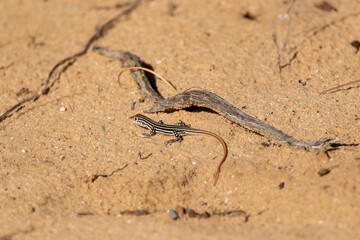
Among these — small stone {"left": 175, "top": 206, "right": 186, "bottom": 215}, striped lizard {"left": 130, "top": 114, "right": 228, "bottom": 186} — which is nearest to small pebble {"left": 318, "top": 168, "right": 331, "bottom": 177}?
striped lizard {"left": 130, "top": 114, "right": 228, "bottom": 186}

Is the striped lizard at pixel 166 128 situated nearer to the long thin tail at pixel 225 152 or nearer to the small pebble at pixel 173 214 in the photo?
the long thin tail at pixel 225 152

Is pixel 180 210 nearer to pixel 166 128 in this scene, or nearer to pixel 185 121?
pixel 166 128

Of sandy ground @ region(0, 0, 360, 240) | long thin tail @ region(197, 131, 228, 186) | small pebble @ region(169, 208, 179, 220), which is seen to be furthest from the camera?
long thin tail @ region(197, 131, 228, 186)

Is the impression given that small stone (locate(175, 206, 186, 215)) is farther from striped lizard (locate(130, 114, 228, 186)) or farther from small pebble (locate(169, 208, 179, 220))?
striped lizard (locate(130, 114, 228, 186))

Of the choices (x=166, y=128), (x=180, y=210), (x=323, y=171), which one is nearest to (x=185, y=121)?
(x=166, y=128)

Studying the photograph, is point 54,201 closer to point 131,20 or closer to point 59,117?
point 59,117

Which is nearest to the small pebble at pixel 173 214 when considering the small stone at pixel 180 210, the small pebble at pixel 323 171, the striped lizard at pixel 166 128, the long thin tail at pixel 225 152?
the small stone at pixel 180 210

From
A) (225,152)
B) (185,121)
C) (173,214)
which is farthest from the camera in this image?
(185,121)


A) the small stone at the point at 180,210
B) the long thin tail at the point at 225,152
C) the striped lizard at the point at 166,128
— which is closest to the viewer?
the small stone at the point at 180,210

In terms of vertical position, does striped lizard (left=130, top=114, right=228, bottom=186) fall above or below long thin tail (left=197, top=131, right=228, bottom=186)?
above

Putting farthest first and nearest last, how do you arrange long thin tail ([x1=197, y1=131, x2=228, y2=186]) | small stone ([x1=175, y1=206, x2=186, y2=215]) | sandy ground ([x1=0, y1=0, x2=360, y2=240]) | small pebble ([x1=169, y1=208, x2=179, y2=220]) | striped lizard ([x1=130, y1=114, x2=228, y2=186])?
striped lizard ([x1=130, y1=114, x2=228, y2=186])
long thin tail ([x1=197, y1=131, x2=228, y2=186])
small stone ([x1=175, y1=206, x2=186, y2=215])
small pebble ([x1=169, y1=208, x2=179, y2=220])
sandy ground ([x1=0, y1=0, x2=360, y2=240])
